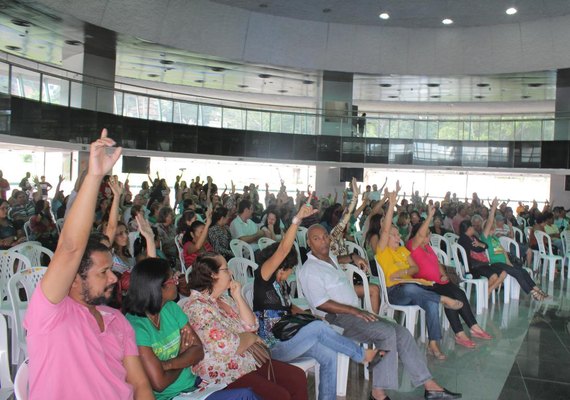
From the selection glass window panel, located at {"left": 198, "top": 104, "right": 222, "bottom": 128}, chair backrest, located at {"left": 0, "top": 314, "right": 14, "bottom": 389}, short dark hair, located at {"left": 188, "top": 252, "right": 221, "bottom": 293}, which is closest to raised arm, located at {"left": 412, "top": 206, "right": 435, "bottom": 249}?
short dark hair, located at {"left": 188, "top": 252, "right": 221, "bottom": 293}

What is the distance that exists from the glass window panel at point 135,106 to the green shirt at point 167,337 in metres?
12.4

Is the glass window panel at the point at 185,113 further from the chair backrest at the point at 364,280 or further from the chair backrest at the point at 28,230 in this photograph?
the chair backrest at the point at 364,280

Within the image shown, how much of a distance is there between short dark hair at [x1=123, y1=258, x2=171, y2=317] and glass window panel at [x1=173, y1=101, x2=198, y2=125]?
1351 centimetres

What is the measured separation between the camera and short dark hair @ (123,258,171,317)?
2.73 m

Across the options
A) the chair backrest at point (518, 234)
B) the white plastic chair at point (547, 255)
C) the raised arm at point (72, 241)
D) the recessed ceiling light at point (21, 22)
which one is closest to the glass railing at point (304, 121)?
the recessed ceiling light at point (21, 22)

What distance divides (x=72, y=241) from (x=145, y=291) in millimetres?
803

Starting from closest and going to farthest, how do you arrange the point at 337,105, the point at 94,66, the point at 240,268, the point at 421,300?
the point at 421,300 → the point at 240,268 → the point at 94,66 → the point at 337,105

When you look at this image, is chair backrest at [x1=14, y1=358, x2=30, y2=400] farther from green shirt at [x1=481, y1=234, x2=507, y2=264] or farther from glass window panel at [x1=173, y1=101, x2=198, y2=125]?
glass window panel at [x1=173, y1=101, x2=198, y2=125]

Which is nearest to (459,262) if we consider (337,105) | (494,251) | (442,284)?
(494,251)

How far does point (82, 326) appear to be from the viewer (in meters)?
2.18

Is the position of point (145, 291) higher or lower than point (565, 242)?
higher

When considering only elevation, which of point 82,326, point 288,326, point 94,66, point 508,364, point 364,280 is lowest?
point 508,364

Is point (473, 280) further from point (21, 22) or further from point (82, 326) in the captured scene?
point (21, 22)

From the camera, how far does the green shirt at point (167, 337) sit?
268 cm
